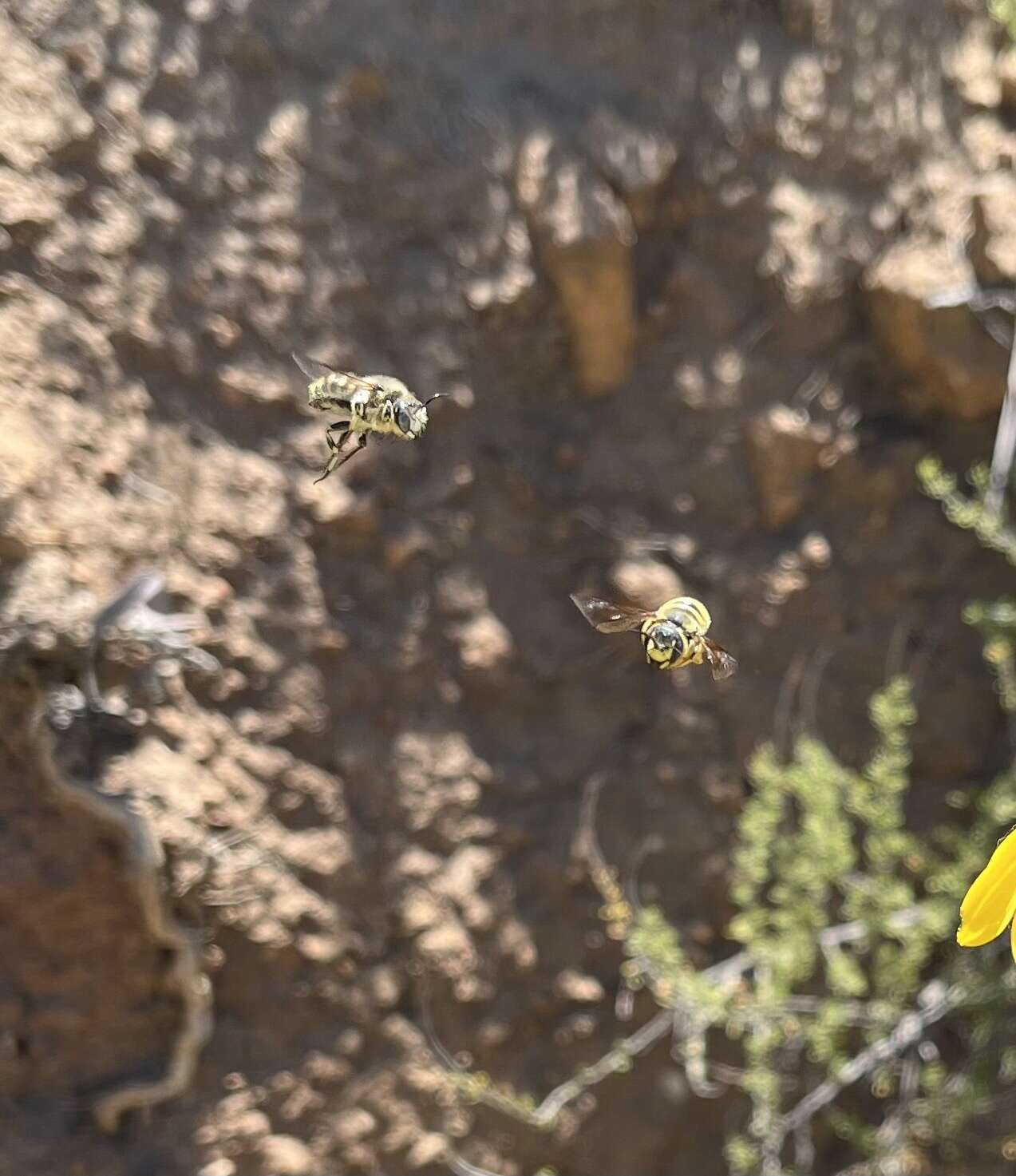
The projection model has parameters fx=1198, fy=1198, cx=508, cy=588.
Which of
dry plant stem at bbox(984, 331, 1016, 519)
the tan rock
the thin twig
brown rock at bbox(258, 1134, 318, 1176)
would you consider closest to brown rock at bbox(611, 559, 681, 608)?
dry plant stem at bbox(984, 331, 1016, 519)

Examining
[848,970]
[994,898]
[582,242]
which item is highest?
[582,242]

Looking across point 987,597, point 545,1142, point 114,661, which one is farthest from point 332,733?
point 987,597

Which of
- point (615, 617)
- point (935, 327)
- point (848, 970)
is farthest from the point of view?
point (935, 327)

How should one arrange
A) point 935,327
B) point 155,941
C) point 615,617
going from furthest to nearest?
1. point 935,327
2. point 155,941
3. point 615,617


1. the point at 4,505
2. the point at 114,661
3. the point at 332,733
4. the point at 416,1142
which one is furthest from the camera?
the point at 416,1142

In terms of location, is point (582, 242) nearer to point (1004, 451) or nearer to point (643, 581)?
point (643, 581)

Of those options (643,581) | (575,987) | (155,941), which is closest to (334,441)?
(155,941)

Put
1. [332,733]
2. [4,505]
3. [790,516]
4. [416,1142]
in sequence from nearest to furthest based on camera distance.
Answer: [4,505]
[332,733]
[416,1142]
[790,516]

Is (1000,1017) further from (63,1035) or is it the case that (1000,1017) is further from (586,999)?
(63,1035)
